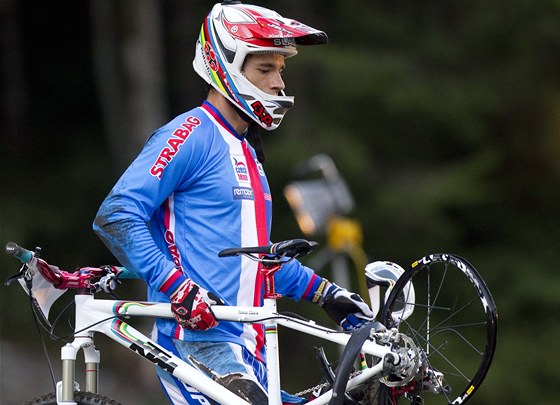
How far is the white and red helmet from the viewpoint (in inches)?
187

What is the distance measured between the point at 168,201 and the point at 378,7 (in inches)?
558

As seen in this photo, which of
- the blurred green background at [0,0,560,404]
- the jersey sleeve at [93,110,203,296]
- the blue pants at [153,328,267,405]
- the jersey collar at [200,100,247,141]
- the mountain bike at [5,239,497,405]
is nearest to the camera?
the mountain bike at [5,239,497,405]

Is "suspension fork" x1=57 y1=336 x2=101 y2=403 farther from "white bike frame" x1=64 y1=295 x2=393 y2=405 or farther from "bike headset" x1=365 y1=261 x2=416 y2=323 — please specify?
"bike headset" x1=365 y1=261 x2=416 y2=323

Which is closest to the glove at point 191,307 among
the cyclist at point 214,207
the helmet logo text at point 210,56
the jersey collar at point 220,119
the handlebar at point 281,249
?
the cyclist at point 214,207

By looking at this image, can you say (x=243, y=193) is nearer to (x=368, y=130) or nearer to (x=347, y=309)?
(x=347, y=309)

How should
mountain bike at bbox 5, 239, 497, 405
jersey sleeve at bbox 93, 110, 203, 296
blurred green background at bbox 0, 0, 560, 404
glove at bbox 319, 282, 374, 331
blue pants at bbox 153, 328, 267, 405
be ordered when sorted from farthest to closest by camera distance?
blurred green background at bbox 0, 0, 560, 404
glove at bbox 319, 282, 374, 331
blue pants at bbox 153, 328, 267, 405
jersey sleeve at bbox 93, 110, 203, 296
mountain bike at bbox 5, 239, 497, 405

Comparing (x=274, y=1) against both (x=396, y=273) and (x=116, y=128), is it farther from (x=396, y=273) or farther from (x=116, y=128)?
(x=396, y=273)

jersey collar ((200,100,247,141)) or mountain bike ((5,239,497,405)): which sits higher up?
jersey collar ((200,100,247,141))

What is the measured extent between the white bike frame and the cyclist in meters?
0.07

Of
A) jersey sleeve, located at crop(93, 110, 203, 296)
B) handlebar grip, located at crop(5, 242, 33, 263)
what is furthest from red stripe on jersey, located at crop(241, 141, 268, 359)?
handlebar grip, located at crop(5, 242, 33, 263)

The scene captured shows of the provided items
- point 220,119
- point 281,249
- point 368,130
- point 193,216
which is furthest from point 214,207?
point 368,130

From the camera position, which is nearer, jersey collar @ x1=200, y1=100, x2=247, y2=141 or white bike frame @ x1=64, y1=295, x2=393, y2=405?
white bike frame @ x1=64, y1=295, x2=393, y2=405

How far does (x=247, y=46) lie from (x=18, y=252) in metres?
1.15

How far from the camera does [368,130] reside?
1744cm
